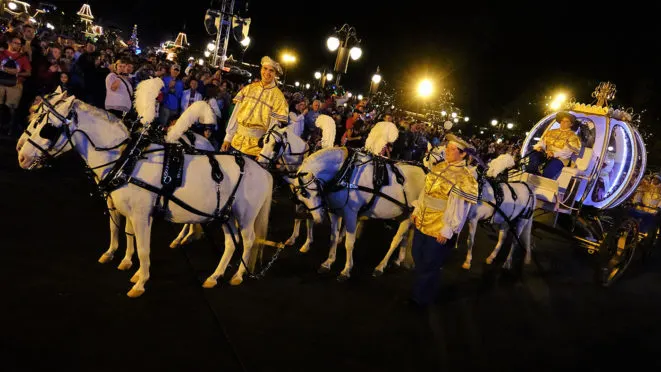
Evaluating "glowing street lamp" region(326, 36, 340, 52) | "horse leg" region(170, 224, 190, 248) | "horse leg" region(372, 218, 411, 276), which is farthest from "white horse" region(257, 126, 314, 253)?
"glowing street lamp" region(326, 36, 340, 52)

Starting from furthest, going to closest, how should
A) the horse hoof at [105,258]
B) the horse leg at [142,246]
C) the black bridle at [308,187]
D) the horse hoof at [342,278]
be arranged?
the horse hoof at [342,278]
the black bridle at [308,187]
the horse hoof at [105,258]
the horse leg at [142,246]

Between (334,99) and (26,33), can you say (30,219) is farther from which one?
(334,99)

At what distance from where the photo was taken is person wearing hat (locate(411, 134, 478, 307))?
5.02 metres

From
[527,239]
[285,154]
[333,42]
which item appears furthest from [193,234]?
[333,42]

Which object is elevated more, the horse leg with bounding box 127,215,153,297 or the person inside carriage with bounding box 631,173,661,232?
the person inside carriage with bounding box 631,173,661,232

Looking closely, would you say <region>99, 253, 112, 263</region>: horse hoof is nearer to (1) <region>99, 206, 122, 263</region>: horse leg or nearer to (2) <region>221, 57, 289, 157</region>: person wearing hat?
(1) <region>99, 206, 122, 263</region>: horse leg

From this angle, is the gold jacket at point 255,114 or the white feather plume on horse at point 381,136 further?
the white feather plume on horse at point 381,136

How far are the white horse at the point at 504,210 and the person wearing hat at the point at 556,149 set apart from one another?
1091mm

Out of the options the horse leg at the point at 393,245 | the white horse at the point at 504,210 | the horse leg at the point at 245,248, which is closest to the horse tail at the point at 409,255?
the horse leg at the point at 393,245

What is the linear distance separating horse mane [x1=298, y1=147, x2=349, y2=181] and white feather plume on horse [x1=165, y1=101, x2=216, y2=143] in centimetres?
137

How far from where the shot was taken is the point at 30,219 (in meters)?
6.16

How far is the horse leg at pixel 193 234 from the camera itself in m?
6.42

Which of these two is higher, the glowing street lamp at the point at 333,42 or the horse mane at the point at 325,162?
the glowing street lamp at the point at 333,42

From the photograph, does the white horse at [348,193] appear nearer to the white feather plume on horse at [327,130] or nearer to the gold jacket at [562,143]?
the white feather plume on horse at [327,130]
